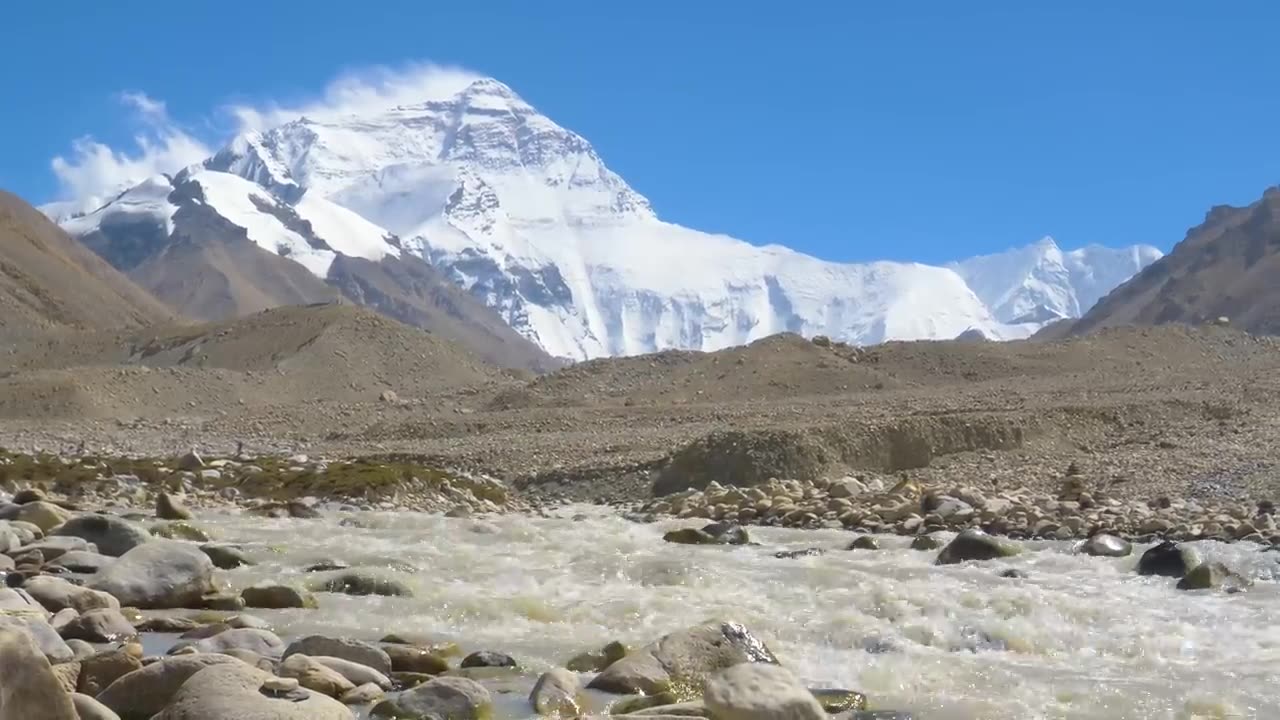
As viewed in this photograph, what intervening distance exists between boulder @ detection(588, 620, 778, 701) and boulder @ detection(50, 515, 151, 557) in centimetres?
806


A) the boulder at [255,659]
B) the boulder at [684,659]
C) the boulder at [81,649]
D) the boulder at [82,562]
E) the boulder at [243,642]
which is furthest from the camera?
the boulder at [82,562]

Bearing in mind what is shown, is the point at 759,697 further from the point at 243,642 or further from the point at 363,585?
Result: the point at 363,585

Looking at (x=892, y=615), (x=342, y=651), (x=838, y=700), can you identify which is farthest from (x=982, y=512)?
(x=342, y=651)

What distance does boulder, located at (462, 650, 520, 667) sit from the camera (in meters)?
11.7

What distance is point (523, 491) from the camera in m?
37.6

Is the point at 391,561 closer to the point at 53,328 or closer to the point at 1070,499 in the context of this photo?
the point at 1070,499

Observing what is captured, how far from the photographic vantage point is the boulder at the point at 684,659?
35.6 ft

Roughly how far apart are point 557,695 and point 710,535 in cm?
1248

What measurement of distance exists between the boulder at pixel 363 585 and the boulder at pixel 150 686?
575 centimetres

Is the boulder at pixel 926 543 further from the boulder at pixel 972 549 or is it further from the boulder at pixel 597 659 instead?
the boulder at pixel 597 659

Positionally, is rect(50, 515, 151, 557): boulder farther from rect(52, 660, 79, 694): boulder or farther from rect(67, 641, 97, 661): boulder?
rect(52, 660, 79, 694): boulder

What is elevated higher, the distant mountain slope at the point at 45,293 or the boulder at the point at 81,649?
the distant mountain slope at the point at 45,293

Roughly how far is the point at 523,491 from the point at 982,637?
2490cm

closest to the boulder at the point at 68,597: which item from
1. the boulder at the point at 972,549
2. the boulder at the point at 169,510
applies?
the boulder at the point at 972,549
